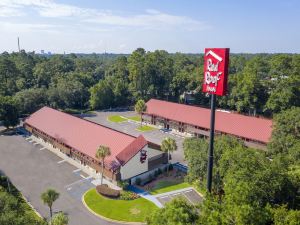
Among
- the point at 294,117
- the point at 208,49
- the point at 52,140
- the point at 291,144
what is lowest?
the point at 52,140

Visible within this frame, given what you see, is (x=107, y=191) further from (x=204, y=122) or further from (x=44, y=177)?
(x=204, y=122)

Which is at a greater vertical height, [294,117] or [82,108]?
[294,117]

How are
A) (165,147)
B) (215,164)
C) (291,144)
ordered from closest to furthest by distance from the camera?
(215,164)
(291,144)
(165,147)

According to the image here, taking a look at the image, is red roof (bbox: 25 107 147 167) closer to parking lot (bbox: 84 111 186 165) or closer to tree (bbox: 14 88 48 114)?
parking lot (bbox: 84 111 186 165)

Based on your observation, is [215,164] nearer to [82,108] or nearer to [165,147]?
[165,147]

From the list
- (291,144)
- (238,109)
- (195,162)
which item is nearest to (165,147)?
(195,162)

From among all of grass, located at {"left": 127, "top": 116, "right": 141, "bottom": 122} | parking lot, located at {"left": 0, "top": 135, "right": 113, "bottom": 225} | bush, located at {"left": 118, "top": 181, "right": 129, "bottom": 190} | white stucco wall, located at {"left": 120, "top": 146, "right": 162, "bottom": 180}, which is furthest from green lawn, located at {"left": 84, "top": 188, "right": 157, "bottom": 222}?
grass, located at {"left": 127, "top": 116, "right": 141, "bottom": 122}

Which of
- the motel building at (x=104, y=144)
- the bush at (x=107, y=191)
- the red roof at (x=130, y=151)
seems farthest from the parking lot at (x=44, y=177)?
the red roof at (x=130, y=151)

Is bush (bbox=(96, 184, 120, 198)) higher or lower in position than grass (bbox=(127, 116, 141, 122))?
lower
